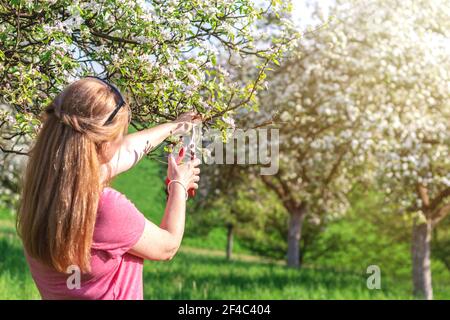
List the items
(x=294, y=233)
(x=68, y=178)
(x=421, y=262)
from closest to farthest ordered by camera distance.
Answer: (x=68, y=178)
(x=421, y=262)
(x=294, y=233)

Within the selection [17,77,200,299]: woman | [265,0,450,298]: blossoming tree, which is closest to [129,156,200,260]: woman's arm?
[17,77,200,299]: woman

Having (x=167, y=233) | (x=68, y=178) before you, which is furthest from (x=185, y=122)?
(x=68, y=178)

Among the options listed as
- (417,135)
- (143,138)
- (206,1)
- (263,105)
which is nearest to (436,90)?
(417,135)

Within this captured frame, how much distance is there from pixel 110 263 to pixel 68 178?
0.46m

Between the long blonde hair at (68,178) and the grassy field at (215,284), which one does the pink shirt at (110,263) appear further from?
the grassy field at (215,284)

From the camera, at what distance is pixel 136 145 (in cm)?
370

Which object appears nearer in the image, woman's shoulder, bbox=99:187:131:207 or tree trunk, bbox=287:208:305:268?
woman's shoulder, bbox=99:187:131:207

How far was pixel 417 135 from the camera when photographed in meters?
13.9

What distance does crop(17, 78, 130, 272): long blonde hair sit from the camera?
9.18ft

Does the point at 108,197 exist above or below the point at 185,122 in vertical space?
below

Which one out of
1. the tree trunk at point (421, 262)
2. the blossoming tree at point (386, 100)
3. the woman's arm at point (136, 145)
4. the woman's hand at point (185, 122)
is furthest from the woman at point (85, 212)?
the tree trunk at point (421, 262)

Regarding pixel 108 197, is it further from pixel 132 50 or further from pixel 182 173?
pixel 132 50

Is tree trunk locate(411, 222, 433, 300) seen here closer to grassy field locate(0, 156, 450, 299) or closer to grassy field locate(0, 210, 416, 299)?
grassy field locate(0, 156, 450, 299)

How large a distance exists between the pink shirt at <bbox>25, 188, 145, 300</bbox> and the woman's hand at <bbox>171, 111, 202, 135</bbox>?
1.17 metres
